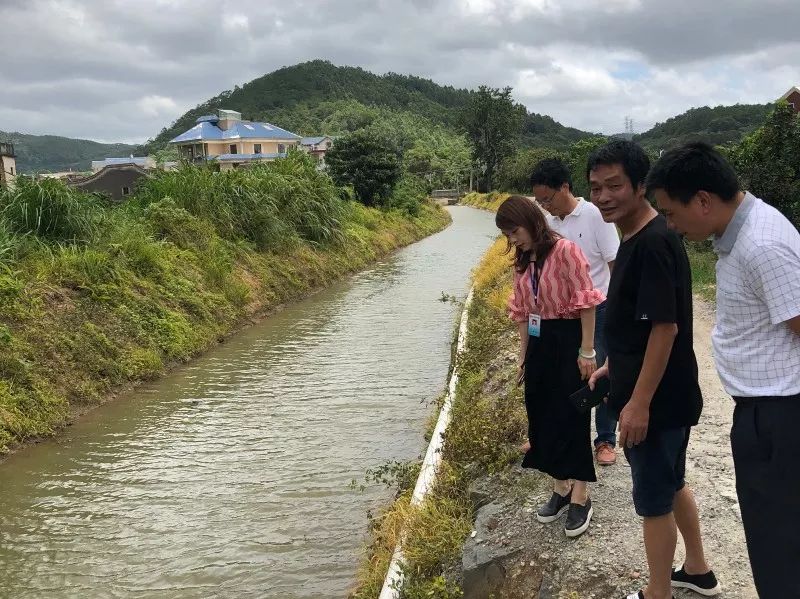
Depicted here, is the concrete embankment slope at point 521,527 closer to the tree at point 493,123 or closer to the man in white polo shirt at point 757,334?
the man in white polo shirt at point 757,334

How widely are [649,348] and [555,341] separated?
3.24 feet

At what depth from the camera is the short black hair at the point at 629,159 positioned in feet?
8.10

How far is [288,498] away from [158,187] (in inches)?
400

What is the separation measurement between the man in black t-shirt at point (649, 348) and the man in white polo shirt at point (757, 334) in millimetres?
236

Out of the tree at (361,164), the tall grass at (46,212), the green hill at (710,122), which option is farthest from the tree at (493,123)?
the tall grass at (46,212)

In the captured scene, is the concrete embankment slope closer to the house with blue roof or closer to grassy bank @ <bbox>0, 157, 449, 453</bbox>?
grassy bank @ <bbox>0, 157, 449, 453</bbox>

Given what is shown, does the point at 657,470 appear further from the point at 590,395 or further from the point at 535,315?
the point at 535,315

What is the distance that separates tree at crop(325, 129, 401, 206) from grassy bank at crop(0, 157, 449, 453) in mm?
11052

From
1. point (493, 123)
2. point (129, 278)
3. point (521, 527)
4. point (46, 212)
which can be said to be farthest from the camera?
point (493, 123)

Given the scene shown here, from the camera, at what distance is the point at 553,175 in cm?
368

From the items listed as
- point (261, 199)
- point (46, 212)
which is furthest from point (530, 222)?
point (261, 199)

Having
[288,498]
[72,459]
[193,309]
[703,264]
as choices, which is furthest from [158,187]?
[703,264]

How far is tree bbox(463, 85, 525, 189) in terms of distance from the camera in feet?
211

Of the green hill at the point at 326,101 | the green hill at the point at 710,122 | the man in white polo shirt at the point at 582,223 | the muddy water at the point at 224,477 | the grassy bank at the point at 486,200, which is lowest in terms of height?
the muddy water at the point at 224,477
